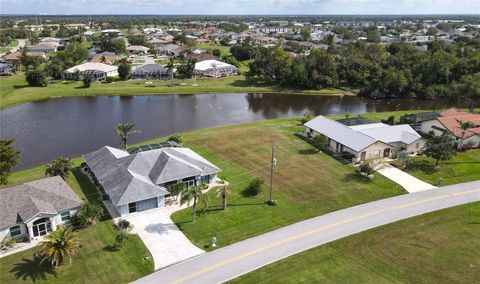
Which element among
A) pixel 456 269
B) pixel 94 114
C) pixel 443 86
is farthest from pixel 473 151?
pixel 94 114

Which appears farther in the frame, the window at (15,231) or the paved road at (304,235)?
the window at (15,231)

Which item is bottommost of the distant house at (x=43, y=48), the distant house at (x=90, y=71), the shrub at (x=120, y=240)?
the shrub at (x=120, y=240)

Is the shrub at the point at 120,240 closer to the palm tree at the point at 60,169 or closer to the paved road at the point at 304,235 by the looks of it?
the paved road at the point at 304,235

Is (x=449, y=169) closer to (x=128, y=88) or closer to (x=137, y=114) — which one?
(x=137, y=114)

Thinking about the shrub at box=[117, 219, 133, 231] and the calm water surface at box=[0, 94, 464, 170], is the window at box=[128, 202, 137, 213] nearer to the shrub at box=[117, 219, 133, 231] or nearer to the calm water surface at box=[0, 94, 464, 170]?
the shrub at box=[117, 219, 133, 231]

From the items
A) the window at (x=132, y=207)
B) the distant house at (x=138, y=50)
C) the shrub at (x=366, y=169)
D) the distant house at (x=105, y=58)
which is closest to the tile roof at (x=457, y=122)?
the shrub at (x=366, y=169)

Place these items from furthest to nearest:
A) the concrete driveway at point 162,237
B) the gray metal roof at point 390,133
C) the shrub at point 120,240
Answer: the gray metal roof at point 390,133 < the shrub at point 120,240 < the concrete driveway at point 162,237

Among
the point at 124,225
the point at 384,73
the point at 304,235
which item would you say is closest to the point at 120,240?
the point at 124,225
